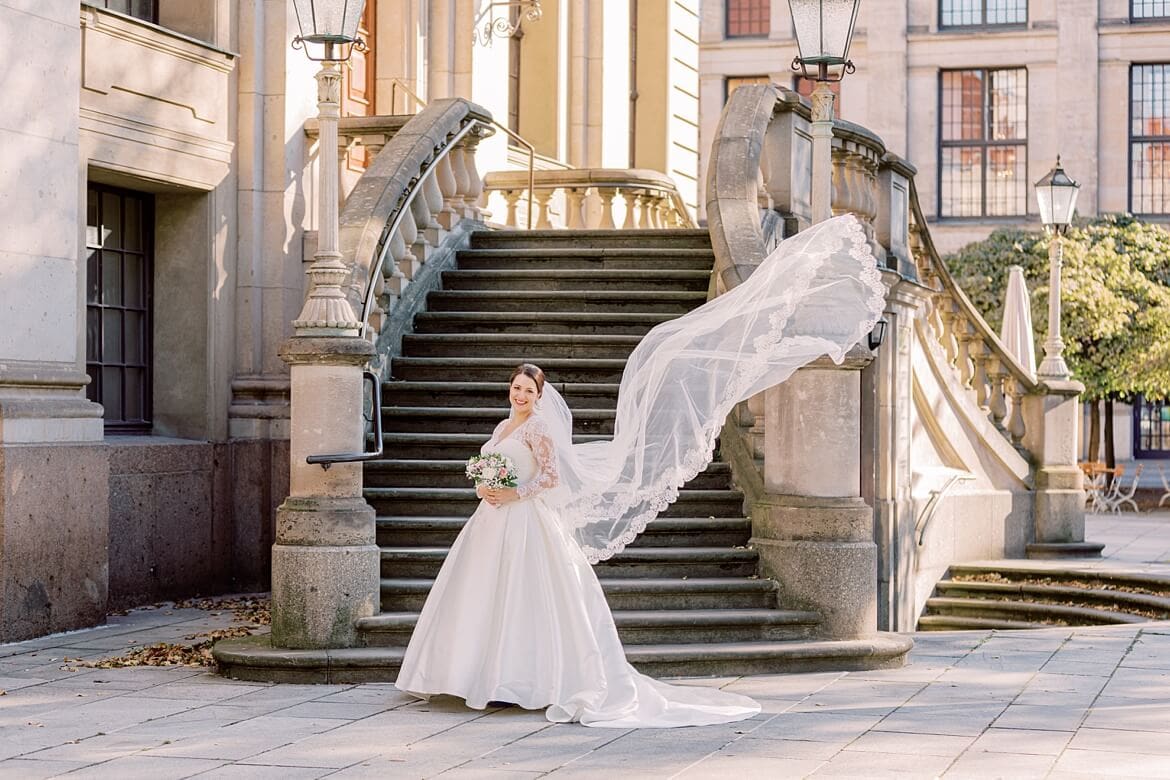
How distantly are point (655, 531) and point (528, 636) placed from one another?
2.83 m

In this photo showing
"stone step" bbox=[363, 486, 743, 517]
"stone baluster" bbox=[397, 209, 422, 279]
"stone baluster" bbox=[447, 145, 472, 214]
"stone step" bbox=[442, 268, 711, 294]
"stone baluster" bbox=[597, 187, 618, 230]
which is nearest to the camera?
"stone step" bbox=[363, 486, 743, 517]

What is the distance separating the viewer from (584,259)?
50.9 feet

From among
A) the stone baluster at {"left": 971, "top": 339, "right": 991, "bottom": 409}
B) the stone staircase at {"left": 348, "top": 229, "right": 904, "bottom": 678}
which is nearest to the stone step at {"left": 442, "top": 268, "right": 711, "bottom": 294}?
the stone staircase at {"left": 348, "top": 229, "right": 904, "bottom": 678}

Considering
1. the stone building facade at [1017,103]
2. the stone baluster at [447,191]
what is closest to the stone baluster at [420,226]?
the stone baluster at [447,191]

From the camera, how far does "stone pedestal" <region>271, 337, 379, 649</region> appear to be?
10281mm

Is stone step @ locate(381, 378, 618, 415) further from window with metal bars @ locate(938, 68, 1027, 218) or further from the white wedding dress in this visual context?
window with metal bars @ locate(938, 68, 1027, 218)

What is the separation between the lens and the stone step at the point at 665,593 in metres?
10.9

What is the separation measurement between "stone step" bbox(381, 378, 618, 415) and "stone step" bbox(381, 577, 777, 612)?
93.1 inches

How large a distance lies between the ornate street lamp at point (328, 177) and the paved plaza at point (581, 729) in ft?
7.34

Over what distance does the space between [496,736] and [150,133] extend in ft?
22.5

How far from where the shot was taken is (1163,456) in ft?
146

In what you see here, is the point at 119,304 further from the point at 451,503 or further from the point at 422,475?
the point at 451,503

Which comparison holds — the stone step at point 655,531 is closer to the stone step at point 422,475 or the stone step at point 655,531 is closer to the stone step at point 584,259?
the stone step at point 422,475

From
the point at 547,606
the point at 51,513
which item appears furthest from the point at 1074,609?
the point at 51,513
